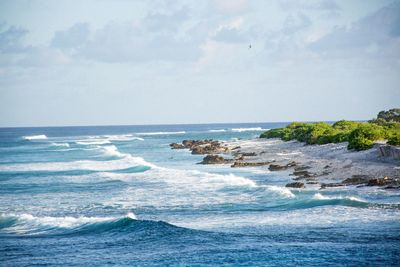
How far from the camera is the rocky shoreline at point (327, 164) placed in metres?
33.9

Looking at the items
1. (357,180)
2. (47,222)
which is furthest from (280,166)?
(47,222)

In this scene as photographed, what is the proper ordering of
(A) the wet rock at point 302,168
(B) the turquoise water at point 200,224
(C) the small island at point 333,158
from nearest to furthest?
(B) the turquoise water at point 200,224
(C) the small island at point 333,158
(A) the wet rock at point 302,168

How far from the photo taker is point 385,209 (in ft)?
81.1

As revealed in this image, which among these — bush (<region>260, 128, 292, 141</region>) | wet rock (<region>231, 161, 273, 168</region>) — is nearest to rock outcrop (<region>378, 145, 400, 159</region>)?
wet rock (<region>231, 161, 273, 168</region>)

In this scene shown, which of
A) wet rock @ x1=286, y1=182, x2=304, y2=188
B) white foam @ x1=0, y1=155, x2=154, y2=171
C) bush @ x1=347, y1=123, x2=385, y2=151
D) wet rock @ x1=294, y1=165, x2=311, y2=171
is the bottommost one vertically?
white foam @ x1=0, y1=155, x2=154, y2=171

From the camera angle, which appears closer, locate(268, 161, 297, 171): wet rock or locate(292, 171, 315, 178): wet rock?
locate(292, 171, 315, 178): wet rock

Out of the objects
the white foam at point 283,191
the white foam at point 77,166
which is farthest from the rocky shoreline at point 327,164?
the white foam at point 77,166

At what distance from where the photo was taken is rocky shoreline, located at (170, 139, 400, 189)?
33.9 m

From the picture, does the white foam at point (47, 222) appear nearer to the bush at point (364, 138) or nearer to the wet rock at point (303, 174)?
the wet rock at point (303, 174)

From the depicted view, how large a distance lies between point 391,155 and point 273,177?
8.03 metres

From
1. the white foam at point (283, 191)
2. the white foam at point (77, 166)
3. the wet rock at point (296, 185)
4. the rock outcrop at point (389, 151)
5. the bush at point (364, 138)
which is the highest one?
the bush at point (364, 138)

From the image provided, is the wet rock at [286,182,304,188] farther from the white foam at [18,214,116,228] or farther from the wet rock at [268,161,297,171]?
the white foam at [18,214,116,228]

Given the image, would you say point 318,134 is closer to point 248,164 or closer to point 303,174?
point 248,164

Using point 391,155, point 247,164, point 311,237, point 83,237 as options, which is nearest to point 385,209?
point 311,237
